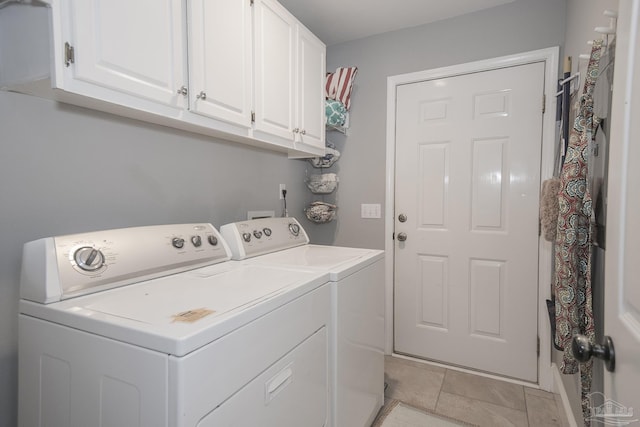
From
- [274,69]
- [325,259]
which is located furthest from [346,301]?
[274,69]

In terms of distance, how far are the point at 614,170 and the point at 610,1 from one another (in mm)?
944

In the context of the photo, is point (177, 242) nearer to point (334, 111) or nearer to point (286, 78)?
point (286, 78)

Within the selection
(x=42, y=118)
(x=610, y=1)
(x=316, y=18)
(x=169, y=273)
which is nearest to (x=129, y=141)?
(x=42, y=118)

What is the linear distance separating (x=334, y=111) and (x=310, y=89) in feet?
1.21

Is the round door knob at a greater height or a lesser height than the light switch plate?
lesser

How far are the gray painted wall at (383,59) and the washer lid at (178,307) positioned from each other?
1.43 meters

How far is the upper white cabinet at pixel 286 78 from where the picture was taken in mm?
1587

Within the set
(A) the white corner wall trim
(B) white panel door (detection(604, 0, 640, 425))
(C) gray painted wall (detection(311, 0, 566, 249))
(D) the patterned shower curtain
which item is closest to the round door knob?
(B) white panel door (detection(604, 0, 640, 425))

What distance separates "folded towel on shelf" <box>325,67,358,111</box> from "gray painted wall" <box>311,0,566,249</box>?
0.12 m

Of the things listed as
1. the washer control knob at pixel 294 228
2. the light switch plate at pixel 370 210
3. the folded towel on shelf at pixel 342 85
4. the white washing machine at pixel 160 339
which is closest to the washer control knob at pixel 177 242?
the white washing machine at pixel 160 339

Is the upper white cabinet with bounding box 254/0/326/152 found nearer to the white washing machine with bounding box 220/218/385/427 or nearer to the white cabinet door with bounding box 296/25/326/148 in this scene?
the white cabinet door with bounding box 296/25/326/148

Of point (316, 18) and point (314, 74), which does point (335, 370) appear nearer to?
point (314, 74)

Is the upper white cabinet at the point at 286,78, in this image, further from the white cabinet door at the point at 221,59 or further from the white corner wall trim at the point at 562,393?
the white corner wall trim at the point at 562,393

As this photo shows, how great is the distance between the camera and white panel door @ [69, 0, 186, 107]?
0.93 m
